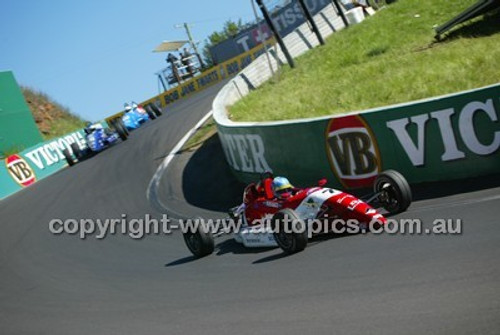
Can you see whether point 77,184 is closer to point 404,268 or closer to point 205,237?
point 205,237

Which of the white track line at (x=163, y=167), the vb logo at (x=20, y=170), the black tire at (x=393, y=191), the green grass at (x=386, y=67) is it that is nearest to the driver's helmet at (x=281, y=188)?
the black tire at (x=393, y=191)

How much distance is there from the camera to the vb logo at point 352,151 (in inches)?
452

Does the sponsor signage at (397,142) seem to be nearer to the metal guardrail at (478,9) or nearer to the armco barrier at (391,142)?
the armco barrier at (391,142)

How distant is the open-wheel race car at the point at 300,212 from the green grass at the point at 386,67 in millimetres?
5536

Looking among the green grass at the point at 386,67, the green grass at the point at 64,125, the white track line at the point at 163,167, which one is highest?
the green grass at the point at 64,125

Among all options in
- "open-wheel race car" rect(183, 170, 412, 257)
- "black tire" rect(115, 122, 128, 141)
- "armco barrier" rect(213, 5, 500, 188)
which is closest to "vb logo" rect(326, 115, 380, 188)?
"armco barrier" rect(213, 5, 500, 188)

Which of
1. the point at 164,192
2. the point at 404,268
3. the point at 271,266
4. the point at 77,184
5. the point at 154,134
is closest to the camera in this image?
the point at 404,268

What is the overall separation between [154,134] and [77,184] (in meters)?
4.80

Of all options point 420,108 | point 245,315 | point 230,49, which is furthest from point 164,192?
point 230,49

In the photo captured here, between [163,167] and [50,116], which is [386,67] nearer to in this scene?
[163,167]

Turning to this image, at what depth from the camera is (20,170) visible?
27.0 m

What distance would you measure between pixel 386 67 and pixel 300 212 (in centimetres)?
1058

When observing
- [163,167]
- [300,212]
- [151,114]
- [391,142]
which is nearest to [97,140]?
[151,114]

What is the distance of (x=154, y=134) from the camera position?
26141 millimetres
